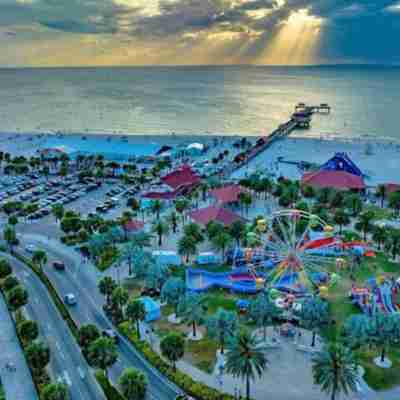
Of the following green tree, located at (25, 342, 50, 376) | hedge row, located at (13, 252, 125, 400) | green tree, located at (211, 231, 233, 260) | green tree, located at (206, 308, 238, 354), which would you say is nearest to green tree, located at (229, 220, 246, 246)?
green tree, located at (211, 231, 233, 260)

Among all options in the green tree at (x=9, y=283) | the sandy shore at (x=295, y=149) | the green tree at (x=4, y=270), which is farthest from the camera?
the sandy shore at (x=295, y=149)

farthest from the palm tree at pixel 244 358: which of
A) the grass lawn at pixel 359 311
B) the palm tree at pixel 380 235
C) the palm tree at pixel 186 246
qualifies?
the palm tree at pixel 380 235

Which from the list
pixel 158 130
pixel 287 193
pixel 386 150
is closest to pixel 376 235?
pixel 287 193

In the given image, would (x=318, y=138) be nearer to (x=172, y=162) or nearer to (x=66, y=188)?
(x=172, y=162)

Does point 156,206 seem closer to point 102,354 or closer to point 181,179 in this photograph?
point 181,179

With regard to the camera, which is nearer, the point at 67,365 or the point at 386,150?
the point at 67,365

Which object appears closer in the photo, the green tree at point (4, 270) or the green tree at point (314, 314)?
the green tree at point (314, 314)

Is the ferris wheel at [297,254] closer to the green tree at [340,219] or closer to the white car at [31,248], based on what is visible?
the green tree at [340,219]
